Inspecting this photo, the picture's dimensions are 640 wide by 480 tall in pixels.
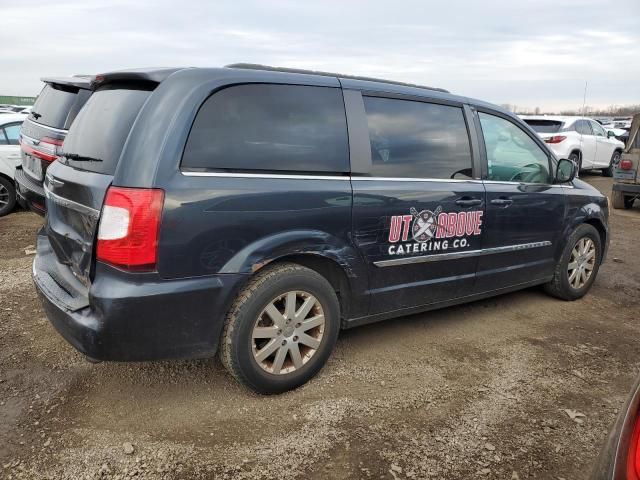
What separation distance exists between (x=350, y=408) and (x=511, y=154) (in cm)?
249

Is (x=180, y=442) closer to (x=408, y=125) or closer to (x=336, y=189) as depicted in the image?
(x=336, y=189)

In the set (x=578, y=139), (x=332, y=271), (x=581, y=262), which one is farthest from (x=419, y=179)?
(x=578, y=139)

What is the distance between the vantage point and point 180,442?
103 inches

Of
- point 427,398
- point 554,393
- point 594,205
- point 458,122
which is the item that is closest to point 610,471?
point 427,398

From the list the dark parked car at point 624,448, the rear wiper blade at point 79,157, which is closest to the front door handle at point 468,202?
the dark parked car at point 624,448

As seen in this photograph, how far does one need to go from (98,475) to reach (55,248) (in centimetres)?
141

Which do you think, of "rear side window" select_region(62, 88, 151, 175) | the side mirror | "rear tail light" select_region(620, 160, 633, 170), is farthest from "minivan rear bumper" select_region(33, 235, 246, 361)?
"rear tail light" select_region(620, 160, 633, 170)

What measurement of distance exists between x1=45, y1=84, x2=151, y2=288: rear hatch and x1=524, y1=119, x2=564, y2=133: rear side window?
40.3 feet

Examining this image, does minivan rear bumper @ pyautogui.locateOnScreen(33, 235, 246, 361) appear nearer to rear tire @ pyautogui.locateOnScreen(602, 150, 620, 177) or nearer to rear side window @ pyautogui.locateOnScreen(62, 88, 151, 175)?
rear side window @ pyautogui.locateOnScreen(62, 88, 151, 175)

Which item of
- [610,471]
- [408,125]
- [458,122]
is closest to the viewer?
[610,471]

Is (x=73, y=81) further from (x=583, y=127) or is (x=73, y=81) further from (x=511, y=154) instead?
(x=583, y=127)

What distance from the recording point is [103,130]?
2.88 m

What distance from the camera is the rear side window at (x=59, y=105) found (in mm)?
5582

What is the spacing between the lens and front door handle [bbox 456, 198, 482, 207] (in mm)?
3659
